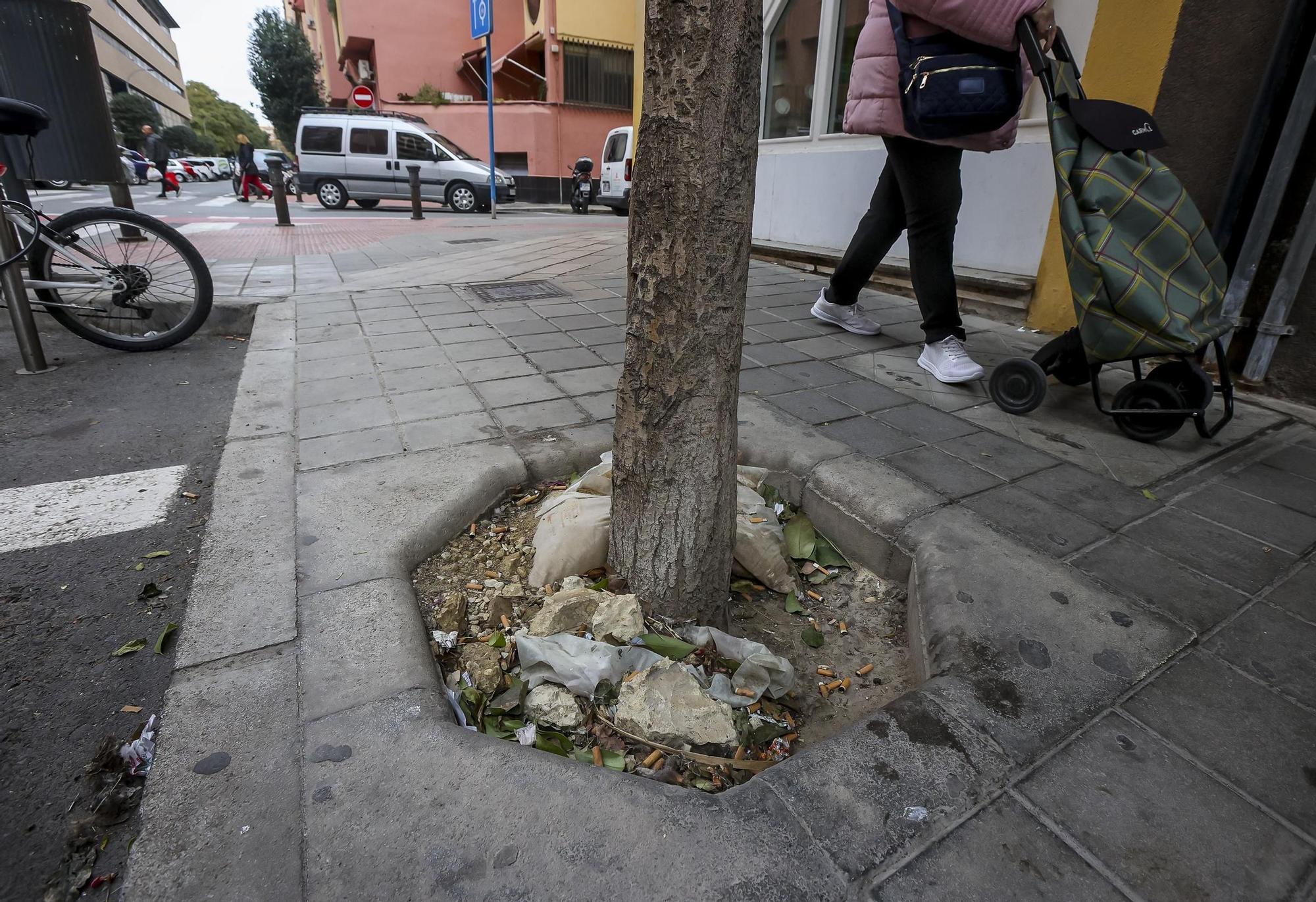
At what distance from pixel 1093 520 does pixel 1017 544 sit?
0.36 m

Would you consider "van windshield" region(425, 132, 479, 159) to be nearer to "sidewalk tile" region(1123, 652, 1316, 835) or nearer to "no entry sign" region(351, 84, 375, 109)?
"no entry sign" region(351, 84, 375, 109)

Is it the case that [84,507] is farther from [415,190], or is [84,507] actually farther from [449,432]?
[415,190]

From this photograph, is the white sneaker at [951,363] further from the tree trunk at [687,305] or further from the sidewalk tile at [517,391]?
the tree trunk at [687,305]

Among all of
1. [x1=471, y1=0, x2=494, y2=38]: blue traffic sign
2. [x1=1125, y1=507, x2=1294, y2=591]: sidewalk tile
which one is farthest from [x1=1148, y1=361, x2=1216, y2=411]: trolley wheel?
[x1=471, y1=0, x2=494, y2=38]: blue traffic sign

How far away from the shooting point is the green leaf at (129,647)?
172 centimetres

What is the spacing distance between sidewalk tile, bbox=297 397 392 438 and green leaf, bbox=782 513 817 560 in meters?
1.63

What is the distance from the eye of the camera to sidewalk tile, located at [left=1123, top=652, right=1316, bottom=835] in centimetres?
125

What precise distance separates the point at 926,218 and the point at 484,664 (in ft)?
9.07

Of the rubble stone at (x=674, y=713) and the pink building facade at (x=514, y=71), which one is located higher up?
the pink building facade at (x=514, y=71)

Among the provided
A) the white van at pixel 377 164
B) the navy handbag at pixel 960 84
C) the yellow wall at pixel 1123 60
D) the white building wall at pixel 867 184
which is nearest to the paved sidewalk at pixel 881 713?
the navy handbag at pixel 960 84

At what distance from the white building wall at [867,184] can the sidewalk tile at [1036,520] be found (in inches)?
93.3

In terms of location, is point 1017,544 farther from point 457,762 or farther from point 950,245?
point 950,245

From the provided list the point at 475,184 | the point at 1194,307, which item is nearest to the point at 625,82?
the point at 475,184

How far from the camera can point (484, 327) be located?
14.3ft
